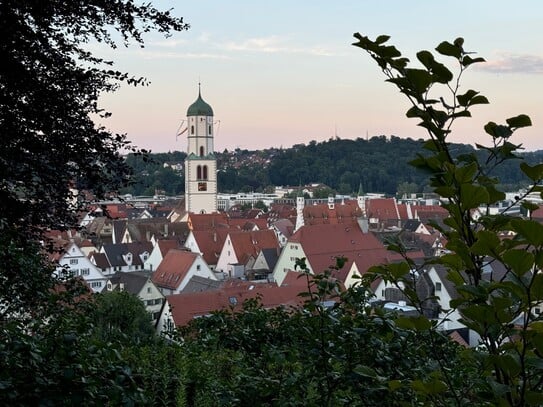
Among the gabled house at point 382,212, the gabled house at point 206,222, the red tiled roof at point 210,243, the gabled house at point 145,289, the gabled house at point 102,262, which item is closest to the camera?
the gabled house at point 145,289

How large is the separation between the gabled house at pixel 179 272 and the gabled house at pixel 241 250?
7264 mm

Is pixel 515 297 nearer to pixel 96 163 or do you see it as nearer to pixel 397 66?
pixel 397 66

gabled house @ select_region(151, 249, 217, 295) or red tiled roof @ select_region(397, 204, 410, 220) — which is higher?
red tiled roof @ select_region(397, 204, 410, 220)

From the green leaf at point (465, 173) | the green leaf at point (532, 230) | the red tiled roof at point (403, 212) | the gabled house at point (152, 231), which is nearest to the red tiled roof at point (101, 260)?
the gabled house at point (152, 231)

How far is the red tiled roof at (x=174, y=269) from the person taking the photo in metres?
34.5

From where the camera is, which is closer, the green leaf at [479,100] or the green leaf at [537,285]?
the green leaf at [537,285]

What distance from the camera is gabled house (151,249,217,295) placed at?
3428cm

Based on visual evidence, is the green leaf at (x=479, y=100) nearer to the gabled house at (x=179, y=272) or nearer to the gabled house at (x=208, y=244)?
the gabled house at (x=179, y=272)

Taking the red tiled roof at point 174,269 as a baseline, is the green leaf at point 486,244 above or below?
above

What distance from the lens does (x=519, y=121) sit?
149 cm

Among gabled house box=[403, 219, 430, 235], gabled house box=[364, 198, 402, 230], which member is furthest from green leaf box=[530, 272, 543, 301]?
gabled house box=[364, 198, 402, 230]

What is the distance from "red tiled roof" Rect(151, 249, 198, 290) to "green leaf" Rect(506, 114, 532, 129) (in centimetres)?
3324

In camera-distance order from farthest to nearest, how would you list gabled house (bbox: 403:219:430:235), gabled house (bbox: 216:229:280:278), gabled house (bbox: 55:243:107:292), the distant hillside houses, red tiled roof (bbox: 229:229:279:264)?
gabled house (bbox: 403:219:430:235) → red tiled roof (bbox: 229:229:279:264) → gabled house (bbox: 216:229:280:278) → gabled house (bbox: 55:243:107:292) → the distant hillside houses

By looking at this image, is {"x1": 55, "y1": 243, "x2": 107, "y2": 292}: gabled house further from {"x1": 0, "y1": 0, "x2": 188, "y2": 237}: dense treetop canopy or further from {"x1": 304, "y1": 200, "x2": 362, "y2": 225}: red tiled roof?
{"x1": 304, "y1": 200, "x2": 362, "y2": 225}: red tiled roof
